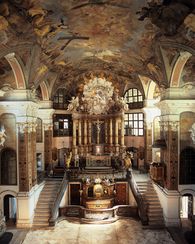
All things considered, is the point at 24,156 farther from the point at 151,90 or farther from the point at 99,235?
the point at 151,90

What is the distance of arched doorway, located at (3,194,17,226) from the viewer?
759 inches

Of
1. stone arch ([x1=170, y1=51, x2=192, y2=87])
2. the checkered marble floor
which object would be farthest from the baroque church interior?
the checkered marble floor

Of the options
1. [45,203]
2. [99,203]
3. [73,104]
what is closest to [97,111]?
[73,104]

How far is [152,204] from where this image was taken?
64.8 ft

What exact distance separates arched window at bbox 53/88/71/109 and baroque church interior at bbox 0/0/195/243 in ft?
0.37

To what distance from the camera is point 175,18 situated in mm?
11453

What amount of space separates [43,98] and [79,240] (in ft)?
44.7

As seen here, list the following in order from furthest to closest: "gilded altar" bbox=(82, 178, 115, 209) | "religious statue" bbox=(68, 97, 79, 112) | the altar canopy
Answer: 1. the altar canopy
2. "religious statue" bbox=(68, 97, 79, 112)
3. "gilded altar" bbox=(82, 178, 115, 209)

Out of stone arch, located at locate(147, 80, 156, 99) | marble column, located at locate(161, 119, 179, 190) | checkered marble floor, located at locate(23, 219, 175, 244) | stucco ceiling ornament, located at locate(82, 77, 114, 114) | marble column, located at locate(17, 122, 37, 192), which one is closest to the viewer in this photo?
checkered marble floor, located at locate(23, 219, 175, 244)

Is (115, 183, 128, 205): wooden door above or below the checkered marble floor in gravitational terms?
above

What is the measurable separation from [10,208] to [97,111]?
12.8 meters

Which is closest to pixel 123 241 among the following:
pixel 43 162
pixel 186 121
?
pixel 186 121

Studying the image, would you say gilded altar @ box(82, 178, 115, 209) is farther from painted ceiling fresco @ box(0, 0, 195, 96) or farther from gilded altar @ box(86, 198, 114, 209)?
painted ceiling fresco @ box(0, 0, 195, 96)

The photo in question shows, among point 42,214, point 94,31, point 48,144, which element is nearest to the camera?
point 94,31
